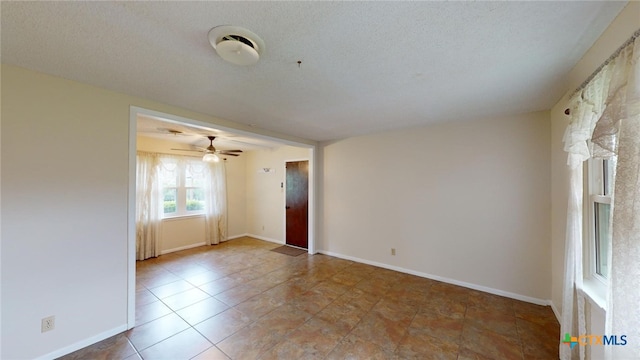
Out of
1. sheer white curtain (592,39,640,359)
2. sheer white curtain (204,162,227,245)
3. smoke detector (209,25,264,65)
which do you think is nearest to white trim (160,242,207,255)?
sheer white curtain (204,162,227,245)

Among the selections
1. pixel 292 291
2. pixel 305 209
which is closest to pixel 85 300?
pixel 292 291

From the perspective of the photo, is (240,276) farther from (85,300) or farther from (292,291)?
(85,300)

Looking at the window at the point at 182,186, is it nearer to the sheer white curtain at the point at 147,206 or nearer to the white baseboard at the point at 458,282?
the sheer white curtain at the point at 147,206

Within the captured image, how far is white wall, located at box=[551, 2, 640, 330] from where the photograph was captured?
3.80ft

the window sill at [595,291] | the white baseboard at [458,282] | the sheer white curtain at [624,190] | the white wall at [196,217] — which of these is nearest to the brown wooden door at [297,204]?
the white baseboard at [458,282]

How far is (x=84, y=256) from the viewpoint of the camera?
2.02 meters

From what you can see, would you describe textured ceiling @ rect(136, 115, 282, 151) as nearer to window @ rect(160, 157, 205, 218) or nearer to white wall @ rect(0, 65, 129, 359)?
window @ rect(160, 157, 205, 218)

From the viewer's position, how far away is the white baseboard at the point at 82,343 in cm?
185

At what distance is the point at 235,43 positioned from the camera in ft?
4.29

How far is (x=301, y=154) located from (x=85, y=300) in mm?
3979

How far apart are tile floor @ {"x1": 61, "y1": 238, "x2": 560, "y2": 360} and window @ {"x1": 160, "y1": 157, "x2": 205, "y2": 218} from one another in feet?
5.37

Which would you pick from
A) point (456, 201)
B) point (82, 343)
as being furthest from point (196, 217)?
point (456, 201)

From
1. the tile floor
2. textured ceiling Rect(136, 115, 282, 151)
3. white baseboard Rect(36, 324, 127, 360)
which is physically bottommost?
the tile floor

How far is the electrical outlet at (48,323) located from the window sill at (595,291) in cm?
407
